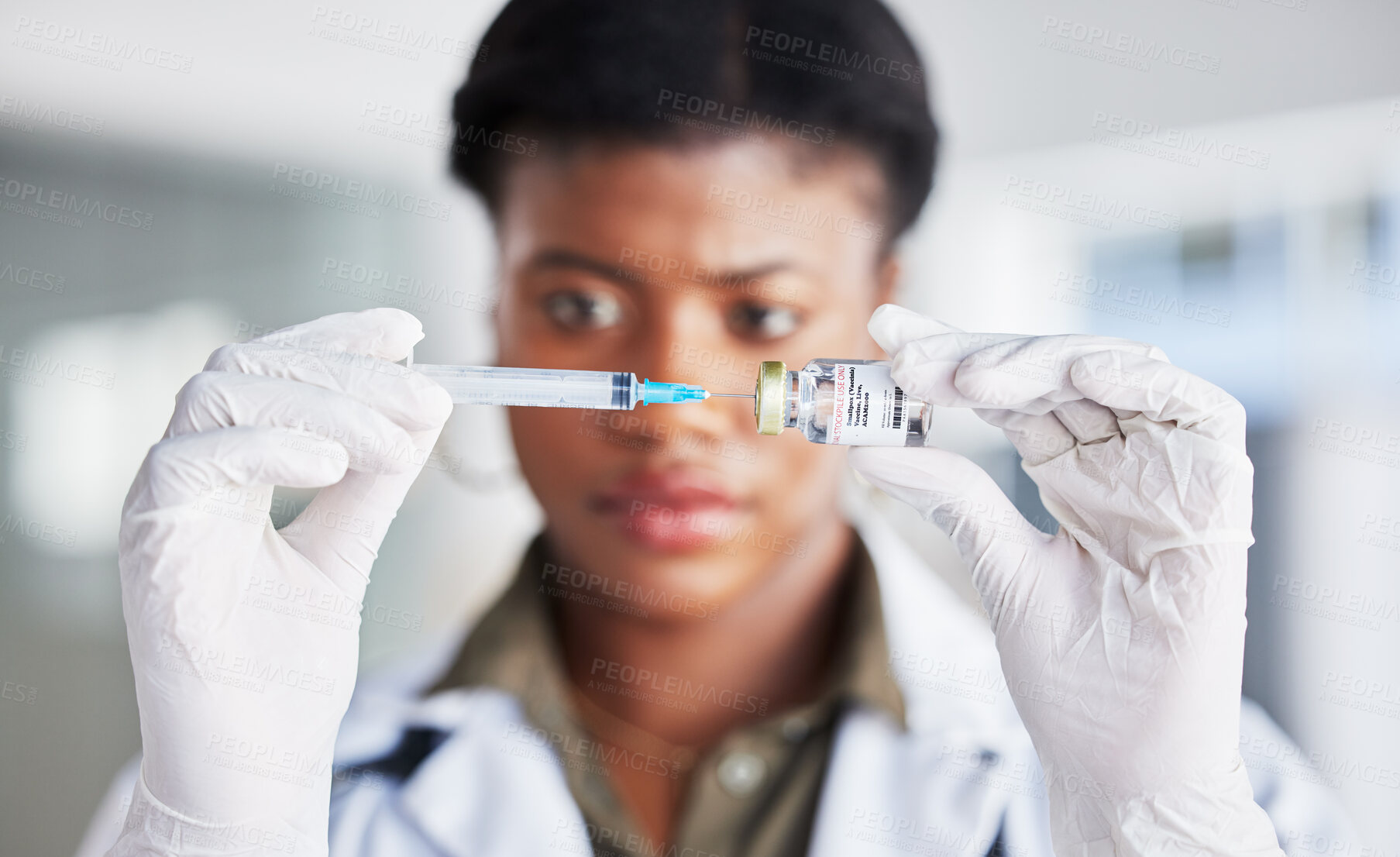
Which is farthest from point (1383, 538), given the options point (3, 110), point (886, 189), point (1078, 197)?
point (3, 110)

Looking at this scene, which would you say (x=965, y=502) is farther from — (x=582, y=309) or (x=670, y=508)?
(x=582, y=309)

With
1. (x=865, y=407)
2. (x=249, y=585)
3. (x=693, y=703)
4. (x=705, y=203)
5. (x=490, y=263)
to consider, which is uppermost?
(x=705, y=203)

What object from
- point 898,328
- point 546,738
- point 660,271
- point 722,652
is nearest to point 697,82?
point 660,271

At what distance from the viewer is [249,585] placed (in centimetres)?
125

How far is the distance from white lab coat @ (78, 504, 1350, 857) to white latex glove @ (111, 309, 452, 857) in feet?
1.51

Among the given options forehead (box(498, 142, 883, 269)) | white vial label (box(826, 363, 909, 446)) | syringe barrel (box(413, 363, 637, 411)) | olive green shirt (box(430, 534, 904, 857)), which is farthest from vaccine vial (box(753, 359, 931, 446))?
olive green shirt (box(430, 534, 904, 857))

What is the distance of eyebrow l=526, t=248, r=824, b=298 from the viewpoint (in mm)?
1745

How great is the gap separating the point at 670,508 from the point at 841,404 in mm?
689

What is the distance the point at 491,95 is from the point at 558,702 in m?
1.52

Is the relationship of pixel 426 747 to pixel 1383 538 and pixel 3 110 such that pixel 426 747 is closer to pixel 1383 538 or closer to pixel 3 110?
pixel 3 110

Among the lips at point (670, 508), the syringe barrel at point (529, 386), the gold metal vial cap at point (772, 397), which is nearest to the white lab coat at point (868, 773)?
the lips at point (670, 508)

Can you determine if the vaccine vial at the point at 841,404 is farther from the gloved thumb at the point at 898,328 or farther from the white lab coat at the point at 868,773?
the white lab coat at the point at 868,773

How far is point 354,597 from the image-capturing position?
1.37 metres

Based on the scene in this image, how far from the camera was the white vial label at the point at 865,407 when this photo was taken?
4.03 feet
